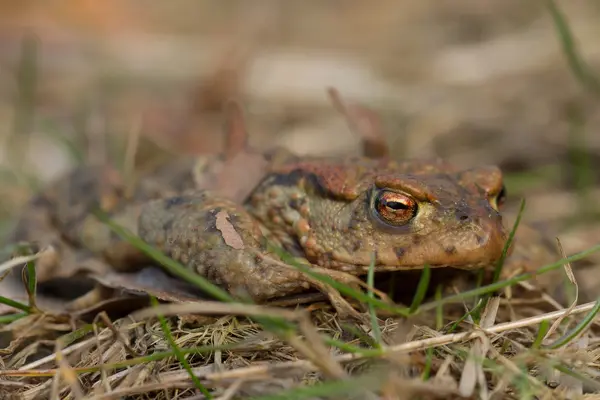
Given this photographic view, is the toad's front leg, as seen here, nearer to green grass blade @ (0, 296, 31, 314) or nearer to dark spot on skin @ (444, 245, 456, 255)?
dark spot on skin @ (444, 245, 456, 255)

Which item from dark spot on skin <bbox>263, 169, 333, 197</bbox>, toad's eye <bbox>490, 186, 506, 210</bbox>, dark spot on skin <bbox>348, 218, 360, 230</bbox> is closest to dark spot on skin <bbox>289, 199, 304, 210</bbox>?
dark spot on skin <bbox>263, 169, 333, 197</bbox>

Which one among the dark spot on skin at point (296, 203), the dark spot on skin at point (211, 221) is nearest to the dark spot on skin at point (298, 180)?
the dark spot on skin at point (296, 203)

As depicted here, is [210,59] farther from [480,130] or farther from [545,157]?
[545,157]

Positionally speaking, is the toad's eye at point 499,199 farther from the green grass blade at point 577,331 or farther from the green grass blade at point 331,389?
the green grass blade at point 331,389

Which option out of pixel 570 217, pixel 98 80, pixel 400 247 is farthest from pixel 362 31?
pixel 400 247

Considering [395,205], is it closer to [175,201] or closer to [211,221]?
[211,221]
